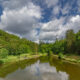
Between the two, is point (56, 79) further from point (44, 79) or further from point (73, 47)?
point (73, 47)

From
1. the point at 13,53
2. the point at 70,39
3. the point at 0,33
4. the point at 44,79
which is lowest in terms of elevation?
the point at 44,79

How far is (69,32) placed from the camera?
54.9 meters

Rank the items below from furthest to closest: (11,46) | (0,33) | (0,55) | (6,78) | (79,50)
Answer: (0,33) → (11,46) → (79,50) → (0,55) → (6,78)

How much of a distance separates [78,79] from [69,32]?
4155 centimetres

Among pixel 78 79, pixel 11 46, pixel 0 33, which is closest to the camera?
pixel 78 79

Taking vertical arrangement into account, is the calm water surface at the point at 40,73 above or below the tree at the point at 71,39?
below

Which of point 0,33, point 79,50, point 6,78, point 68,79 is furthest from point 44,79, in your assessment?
point 0,33

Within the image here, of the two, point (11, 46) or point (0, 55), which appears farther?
point (11, 46)

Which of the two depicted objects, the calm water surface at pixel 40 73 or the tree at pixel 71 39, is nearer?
the calm water surface at pixel 40 73

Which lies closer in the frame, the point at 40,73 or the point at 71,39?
the point at 40,73

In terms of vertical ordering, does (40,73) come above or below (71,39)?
below

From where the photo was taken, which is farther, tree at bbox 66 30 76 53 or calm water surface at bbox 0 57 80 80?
tree at bbox 66 30 76 53

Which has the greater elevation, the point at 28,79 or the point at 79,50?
the point at 79,50

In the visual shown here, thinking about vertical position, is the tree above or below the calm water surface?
above
